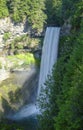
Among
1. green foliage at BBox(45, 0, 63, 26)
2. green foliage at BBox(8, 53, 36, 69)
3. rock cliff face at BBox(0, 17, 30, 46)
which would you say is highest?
green foliage at BBox(45, 0, 63, 26)

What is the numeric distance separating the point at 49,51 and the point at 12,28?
307 inches

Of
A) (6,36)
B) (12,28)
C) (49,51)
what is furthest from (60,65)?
(12,28)

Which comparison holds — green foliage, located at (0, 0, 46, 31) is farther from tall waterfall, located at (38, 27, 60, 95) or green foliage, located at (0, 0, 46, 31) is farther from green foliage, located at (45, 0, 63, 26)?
tall waterfall, located at (38, 27, 60, 95)

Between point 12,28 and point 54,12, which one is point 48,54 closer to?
point 12,28

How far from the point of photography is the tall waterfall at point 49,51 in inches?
1793

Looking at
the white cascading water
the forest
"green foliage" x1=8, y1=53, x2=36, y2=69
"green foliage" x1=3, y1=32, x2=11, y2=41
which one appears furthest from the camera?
"green foliage" x1=3, y1=32, x2=11, y2=41

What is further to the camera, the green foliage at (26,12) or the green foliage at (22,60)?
the green foliage at (26,12)

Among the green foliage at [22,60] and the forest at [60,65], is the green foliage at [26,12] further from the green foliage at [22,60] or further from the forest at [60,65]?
the green foliage at [22,60]

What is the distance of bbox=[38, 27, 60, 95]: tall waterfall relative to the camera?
149ft

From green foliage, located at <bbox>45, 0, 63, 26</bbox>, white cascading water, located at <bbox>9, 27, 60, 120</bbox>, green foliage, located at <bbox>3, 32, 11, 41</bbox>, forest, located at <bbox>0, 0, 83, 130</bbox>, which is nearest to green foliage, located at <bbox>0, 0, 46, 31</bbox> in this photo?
forest, located at <bbox>0, 0, 83, 130</bbox>

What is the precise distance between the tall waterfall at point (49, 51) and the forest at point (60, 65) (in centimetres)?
90

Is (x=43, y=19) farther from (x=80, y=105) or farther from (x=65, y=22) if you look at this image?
(x=80, y=105)

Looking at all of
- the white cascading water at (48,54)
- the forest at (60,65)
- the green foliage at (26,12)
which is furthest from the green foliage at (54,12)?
the white cascading water at (48,54)

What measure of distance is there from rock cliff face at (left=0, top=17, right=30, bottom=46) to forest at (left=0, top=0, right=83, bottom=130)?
28.8 inches
